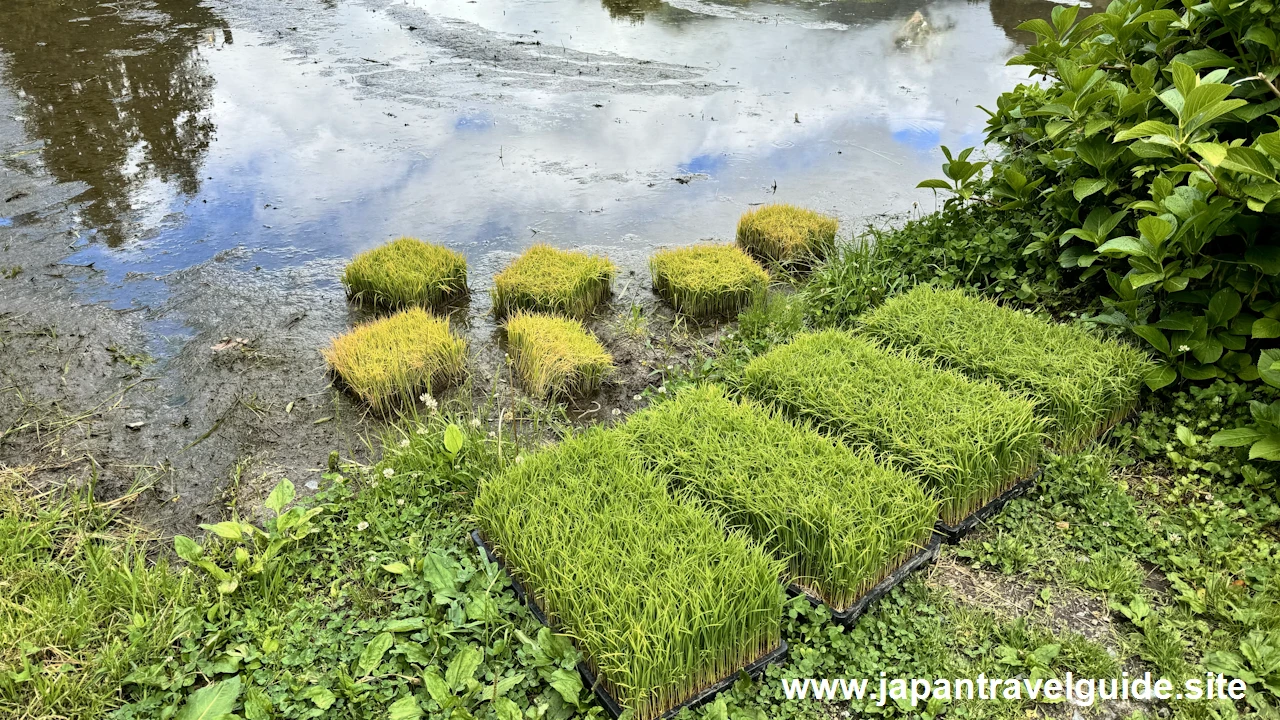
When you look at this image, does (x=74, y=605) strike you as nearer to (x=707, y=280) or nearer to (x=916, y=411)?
(x=916, y=411)

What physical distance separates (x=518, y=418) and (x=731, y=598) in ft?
5.62

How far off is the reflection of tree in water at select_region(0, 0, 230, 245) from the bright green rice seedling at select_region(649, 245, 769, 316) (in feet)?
12.4

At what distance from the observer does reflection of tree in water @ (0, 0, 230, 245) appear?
5.96 m

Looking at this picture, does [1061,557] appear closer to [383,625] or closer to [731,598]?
[731,598]

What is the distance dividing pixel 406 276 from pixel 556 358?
131 centimetres

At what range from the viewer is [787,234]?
5.06 meters

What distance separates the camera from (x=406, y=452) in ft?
10.1

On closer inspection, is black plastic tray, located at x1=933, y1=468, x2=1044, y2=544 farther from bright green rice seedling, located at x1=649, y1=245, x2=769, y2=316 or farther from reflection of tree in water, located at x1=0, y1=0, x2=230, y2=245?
reflection of tree in water, located at x1=0, y1=0, x2=230, y2=245

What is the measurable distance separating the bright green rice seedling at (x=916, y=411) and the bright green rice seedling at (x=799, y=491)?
5.5 inches

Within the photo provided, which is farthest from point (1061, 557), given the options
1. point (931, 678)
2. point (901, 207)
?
point (901, 207)

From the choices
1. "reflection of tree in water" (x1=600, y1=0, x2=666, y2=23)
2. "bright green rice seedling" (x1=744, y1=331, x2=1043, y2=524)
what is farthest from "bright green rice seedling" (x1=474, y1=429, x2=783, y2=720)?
"reflection of tree in water" (x1=600, y1=0, x2=666, y2=23)

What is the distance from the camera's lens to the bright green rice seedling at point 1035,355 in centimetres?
309

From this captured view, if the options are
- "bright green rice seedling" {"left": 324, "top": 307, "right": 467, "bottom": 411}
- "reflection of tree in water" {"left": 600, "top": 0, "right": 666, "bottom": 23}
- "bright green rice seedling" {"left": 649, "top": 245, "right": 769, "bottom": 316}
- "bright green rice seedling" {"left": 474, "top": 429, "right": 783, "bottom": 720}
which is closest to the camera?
"bright green rice seedling" {"left": 474, "top": 429, "right": 783, "bottom": 720}

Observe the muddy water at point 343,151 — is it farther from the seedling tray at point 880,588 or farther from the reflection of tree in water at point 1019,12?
the seedling tray at point 880,588
